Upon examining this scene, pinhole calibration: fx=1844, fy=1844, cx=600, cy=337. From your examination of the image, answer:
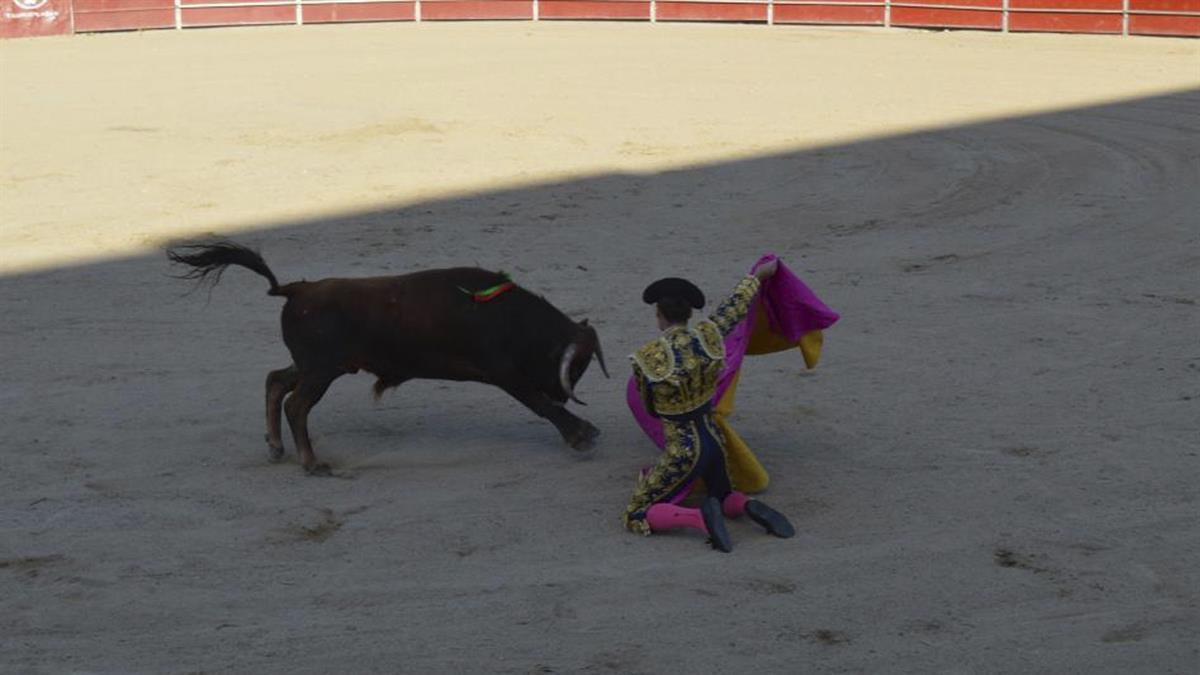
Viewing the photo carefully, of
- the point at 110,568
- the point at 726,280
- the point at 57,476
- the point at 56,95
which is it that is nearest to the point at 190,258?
the point at 57,476

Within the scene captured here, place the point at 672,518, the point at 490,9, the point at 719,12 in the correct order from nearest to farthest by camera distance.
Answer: the point at 672,518
the point at 719,12
the point at 490,9

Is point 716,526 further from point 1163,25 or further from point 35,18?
point 35,18

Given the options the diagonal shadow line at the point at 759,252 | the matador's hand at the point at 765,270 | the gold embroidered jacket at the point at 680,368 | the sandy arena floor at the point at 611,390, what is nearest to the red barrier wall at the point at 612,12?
the sandy arena floor at the point at 611,390

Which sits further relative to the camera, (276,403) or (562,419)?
(276,403)

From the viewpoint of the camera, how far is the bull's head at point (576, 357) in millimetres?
6410

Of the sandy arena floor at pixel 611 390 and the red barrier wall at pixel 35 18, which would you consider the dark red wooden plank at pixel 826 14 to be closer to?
the sandy arena floor at pixel 611 390

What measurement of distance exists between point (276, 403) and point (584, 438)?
1.13 m

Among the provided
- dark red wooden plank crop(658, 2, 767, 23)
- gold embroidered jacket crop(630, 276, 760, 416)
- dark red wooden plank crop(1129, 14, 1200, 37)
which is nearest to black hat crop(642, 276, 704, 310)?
gold embroidered jacket crop(630, 276, 760, 416)

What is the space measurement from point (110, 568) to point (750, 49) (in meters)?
13.6

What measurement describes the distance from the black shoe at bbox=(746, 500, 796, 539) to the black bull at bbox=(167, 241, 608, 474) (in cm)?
96

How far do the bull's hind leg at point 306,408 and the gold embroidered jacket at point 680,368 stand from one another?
4.32 feet

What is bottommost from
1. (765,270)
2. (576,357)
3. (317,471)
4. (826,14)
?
(317,471)

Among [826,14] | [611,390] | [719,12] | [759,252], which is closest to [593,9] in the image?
[719,12]

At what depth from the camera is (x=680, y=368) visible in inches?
226
